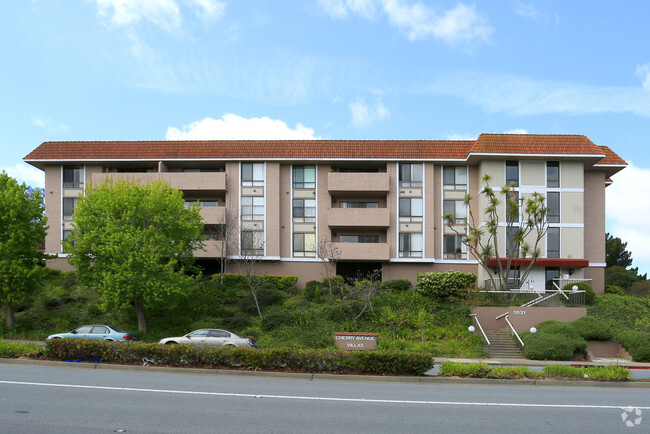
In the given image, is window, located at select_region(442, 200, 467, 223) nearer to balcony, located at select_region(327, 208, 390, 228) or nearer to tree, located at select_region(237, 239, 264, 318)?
balcony, located at select_region(327, 208, 390, 228)

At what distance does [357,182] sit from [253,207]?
296 inches

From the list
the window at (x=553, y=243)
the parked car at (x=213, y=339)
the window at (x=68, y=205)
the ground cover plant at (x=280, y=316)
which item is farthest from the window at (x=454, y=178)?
the window at (x=68, y=205)

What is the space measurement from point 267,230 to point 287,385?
2581 centimetres

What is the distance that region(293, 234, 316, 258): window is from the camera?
39219mm

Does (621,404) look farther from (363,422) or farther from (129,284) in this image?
(129,284)

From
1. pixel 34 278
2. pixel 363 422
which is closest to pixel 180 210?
pixel 34 278

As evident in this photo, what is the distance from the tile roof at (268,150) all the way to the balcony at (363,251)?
614 cm

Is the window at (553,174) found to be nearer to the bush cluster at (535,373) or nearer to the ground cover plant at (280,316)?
the ground cover plant at (280,316)

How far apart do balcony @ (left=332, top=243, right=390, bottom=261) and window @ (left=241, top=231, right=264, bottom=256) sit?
5.19 metres

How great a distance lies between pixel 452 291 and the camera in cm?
3341

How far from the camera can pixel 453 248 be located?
3919cm

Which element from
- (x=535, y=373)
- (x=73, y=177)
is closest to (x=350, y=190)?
(x=73, y=177)

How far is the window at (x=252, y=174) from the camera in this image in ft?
130

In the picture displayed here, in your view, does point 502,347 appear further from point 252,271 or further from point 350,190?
point 252,271
